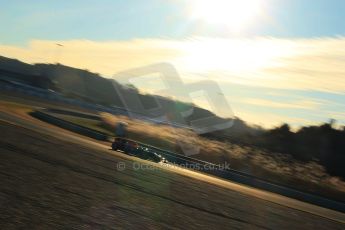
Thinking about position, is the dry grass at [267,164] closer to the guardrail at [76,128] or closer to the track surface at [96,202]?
the guardrail at [76,128]

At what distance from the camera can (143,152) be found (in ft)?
98.2

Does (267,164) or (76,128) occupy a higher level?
(267,164)

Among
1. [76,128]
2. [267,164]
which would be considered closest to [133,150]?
[76,128]

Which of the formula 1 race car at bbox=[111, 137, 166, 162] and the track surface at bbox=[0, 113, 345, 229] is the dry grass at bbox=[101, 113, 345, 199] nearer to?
the formula 1 race car at bbox=[111, 137, 166, 162]

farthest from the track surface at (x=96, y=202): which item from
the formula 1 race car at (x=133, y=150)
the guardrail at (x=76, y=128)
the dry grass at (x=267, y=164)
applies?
the dry grass at (x=267, y=164)

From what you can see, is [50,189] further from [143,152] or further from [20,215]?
[143,152]

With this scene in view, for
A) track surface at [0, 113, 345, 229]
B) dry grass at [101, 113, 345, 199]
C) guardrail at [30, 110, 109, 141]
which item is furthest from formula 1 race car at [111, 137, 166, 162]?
track surface at [0, 113, 345, 229]

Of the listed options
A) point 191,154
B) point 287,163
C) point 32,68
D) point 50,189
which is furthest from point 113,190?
point 32,68

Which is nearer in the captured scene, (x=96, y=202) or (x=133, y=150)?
(x=96, y=202)

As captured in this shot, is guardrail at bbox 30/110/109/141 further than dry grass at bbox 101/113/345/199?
No

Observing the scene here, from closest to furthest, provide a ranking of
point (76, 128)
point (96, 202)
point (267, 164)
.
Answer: point (96, 202) < point (76, 128) < point (267, 164)

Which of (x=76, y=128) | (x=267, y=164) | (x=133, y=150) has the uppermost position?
(x=267, y=164)

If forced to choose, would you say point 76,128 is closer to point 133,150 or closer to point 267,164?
point 133,150

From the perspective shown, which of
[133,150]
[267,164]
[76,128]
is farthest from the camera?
[267,164]
